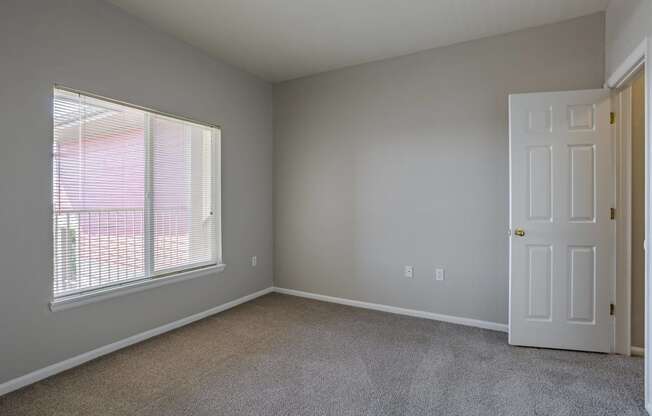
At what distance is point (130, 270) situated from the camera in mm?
2896

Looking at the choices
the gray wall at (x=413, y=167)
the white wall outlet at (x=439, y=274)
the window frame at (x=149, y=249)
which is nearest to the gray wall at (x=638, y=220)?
the gray wall at (x=413, y=167)

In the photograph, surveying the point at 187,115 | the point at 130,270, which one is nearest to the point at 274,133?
the point at 187,115

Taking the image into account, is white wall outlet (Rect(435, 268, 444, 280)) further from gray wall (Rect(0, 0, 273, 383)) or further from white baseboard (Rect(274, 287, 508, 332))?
gray wall (Rect(0, 0, 273, 383))

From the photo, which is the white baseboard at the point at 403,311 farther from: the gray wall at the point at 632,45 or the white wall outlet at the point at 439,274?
the gray wall at the point at 632,45

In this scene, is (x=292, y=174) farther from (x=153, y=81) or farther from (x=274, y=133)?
(x=153, y=81)

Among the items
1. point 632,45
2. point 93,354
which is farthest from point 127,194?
point 632,45

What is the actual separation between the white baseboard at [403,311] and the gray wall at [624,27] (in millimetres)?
2336

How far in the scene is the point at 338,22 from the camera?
2.95m

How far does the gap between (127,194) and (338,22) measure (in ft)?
7.60

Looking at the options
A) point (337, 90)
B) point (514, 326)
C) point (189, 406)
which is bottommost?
point (189, 406)

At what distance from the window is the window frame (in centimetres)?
1

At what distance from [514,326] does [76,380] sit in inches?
129

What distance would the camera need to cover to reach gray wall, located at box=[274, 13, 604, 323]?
10.3ft

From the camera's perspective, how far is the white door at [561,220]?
2.66m
